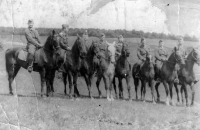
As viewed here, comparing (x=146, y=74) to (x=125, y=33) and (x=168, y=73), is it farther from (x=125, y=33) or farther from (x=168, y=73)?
(x=125, y=33)

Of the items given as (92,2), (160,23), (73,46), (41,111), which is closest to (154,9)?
(160,23)

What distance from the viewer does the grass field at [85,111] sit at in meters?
8.34

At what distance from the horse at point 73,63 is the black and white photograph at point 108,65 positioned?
2 cm

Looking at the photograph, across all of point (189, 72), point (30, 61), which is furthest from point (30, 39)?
point (189, 72)

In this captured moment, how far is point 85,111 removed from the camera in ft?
Answer: 27.5

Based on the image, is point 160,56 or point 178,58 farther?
point 160,56

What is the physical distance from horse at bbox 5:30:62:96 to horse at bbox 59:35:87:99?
0.29 metres

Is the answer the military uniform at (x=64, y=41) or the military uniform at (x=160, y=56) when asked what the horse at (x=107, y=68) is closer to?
the military uniform at (x=64, y=41)

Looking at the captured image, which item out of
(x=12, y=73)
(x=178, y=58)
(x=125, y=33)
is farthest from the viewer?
(x=12, y=73)

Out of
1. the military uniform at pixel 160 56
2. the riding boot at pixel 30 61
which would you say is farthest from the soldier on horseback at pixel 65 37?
the military uniform at pixel 160 56

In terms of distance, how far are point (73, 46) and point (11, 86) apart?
1.49 meters

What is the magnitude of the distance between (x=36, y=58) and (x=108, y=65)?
143cm

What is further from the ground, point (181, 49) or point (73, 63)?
point (181, 49)

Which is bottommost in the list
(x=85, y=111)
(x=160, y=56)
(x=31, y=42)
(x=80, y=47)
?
(x=85, y=111)
